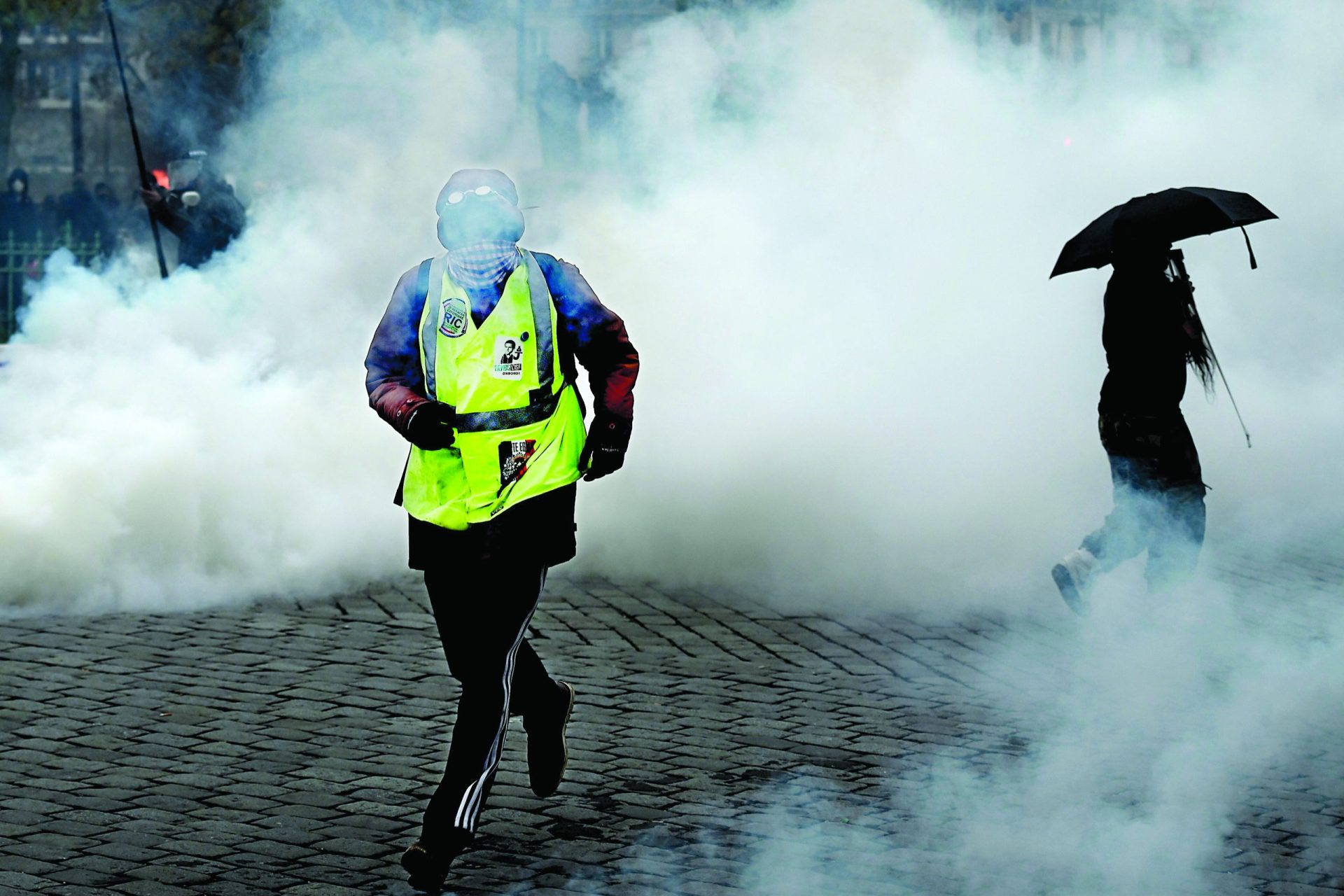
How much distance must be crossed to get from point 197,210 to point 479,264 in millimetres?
8104

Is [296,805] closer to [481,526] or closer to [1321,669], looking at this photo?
[481,526]

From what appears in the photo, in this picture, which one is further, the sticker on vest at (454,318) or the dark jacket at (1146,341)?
the dark jacket at (1146,341)

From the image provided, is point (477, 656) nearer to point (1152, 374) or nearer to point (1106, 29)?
point (1152, 374)

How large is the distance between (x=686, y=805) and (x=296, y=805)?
0.98 metres

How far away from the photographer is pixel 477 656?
3.99 m

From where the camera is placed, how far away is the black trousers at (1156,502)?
6.72 m

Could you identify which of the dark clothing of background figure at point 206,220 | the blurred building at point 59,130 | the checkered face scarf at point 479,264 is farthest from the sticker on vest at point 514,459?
the blurred building at point 59,130

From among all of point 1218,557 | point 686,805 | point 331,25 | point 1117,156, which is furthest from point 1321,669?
point 331,25

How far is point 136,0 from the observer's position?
55.6 feet

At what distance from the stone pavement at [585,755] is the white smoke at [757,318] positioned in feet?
1.64

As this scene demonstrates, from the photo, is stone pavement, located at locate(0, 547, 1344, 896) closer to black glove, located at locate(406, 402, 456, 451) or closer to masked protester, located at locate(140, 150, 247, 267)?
black glove, located at locate(406, 402, 456, 451)

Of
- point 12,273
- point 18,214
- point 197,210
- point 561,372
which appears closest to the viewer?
point 561,372

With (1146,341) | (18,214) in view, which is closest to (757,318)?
(1146,341)

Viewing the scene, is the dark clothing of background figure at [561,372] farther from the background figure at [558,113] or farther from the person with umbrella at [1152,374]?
the background figure at [558,113]
